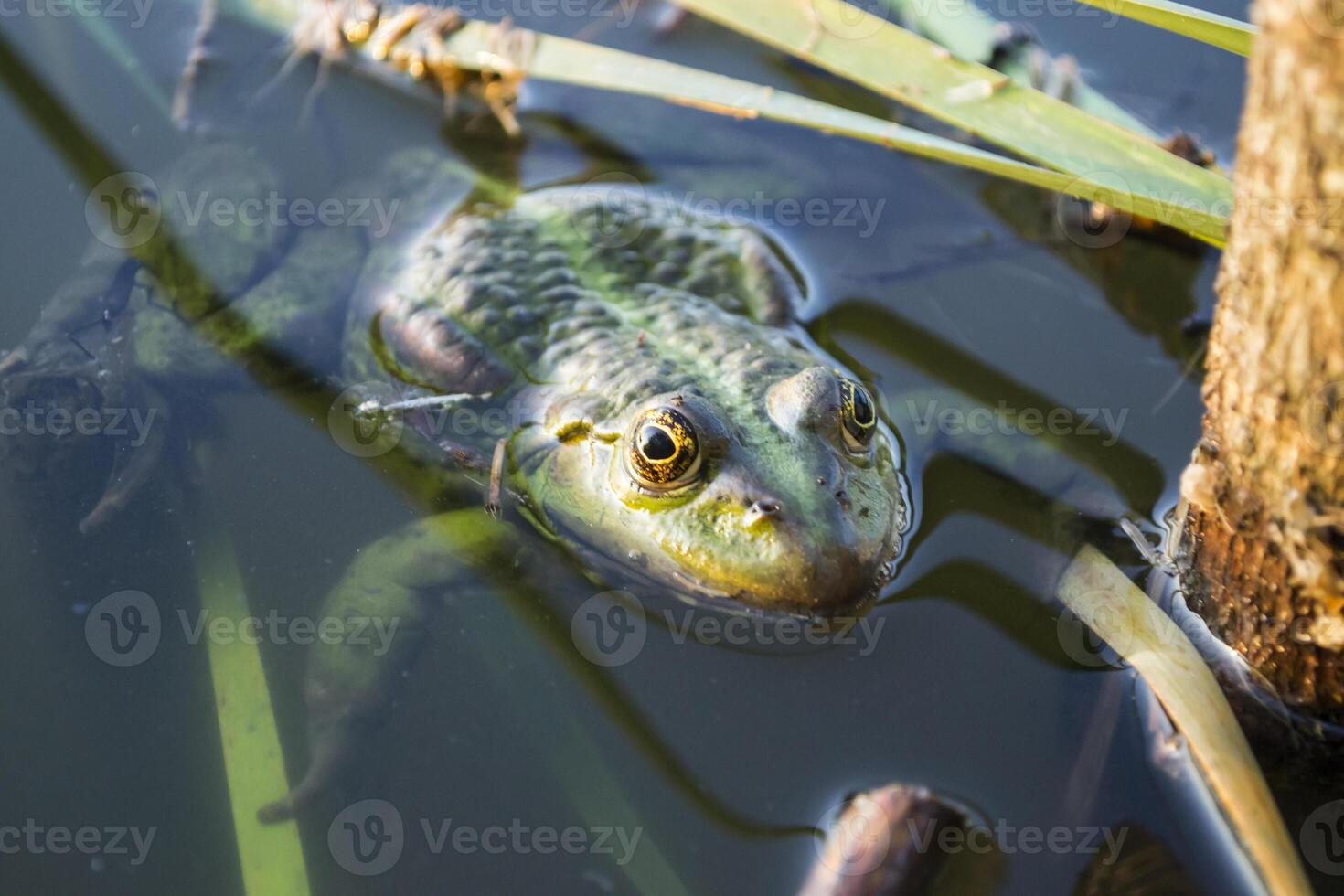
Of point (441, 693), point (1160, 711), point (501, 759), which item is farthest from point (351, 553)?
point (1160, 711)

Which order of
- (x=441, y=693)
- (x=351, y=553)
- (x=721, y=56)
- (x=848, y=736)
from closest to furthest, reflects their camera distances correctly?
1. (x=848, y=736)
2. (x=441, y=693)
3. (x=351, y=553)
4. (x=721, y=56)

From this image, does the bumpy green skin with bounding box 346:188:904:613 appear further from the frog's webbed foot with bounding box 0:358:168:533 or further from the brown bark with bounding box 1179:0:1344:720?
the brown bark with bounding box 1179:0:1344:720

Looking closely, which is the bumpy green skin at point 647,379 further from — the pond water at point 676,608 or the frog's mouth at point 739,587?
the pond water at point 676,608

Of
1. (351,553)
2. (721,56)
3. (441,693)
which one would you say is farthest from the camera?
(721,56)

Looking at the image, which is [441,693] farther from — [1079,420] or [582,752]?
[1079,420]

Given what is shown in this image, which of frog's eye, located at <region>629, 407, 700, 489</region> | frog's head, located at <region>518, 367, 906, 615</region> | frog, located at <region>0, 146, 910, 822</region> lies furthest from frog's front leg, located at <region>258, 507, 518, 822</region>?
frog's eye, located at <region>629, 407, 700, 489</region>

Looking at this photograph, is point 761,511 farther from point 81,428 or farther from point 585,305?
point 81,428
